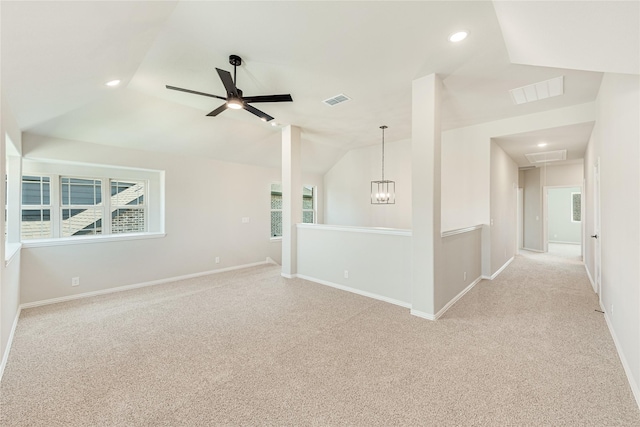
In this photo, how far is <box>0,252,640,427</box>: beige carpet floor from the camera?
1.79 meters

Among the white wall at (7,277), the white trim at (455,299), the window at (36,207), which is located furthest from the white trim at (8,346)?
the white trim at (455,299)

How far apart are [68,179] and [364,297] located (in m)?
5.15

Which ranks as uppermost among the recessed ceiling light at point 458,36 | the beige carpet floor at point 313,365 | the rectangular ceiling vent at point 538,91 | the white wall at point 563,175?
the recessed ceiling light at point 458,36

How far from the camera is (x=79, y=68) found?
2.43 m

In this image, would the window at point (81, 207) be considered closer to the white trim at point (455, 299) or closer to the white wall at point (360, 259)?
the white wall at point (360, 259)

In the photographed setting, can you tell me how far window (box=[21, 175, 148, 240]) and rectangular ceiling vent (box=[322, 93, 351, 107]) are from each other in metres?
3.86

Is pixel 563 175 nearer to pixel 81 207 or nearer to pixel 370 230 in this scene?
pixel 370 230

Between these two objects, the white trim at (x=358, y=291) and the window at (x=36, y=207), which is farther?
the window at (x=36, y=207)

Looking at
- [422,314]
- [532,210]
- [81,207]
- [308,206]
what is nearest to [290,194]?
[308,206]

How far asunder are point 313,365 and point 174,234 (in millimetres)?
4005

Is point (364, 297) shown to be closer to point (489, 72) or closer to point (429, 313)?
point (429, 313)

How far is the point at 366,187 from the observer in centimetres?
695

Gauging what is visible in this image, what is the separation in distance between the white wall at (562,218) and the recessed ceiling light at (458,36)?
9654 millimetres

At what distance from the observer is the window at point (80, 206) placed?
4.22 metres
